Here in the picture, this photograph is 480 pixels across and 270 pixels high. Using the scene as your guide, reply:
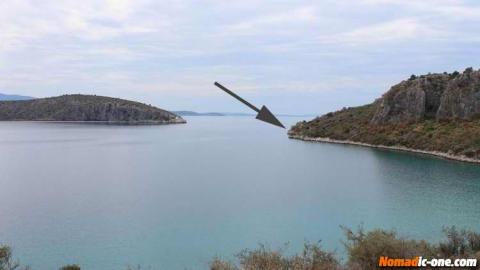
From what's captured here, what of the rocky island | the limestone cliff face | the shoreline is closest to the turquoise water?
the shoreline

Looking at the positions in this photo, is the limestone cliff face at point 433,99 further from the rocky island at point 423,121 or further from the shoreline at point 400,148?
the shoreline at point 400,148

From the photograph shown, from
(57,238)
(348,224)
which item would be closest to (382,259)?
(348,224)

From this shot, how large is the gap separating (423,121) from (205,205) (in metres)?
88.6

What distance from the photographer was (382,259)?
17.0 m

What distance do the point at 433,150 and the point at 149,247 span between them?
80588 mm

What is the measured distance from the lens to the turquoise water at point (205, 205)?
107 ft

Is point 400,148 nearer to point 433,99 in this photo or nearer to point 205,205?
point 433,99

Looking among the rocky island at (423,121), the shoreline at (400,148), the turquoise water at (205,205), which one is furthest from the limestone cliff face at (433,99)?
the turquoise water at (205,205)

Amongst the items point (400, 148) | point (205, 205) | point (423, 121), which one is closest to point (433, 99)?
point (423, 121)

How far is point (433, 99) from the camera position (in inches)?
4889

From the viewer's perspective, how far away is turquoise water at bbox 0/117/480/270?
3247 centimetres

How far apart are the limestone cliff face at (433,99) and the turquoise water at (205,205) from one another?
3373 cm

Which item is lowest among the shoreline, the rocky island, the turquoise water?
the turquoise water

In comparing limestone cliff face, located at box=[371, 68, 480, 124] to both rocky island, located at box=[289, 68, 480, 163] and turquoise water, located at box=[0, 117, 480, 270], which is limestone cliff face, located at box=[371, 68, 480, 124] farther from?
turquoise water, located at box=[0, 117, 480, 270]
